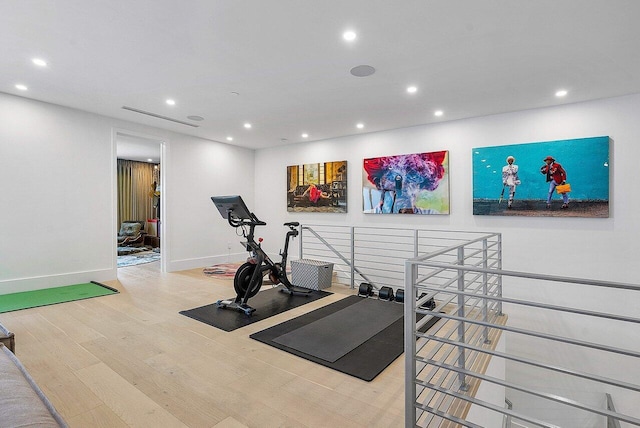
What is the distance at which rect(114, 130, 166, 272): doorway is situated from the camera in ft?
27.2

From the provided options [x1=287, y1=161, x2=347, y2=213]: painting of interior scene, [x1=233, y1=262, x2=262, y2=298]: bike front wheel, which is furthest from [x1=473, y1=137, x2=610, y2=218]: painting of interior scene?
[x1=233, y1=262, x2=262, y2=298]: bike front wheel

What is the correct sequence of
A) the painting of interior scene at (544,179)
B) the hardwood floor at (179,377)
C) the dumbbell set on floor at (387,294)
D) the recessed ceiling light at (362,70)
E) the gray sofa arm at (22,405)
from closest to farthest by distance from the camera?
the gray sofa arm at (22,405) → the hardwood floor at (179,377) → the recessed ceiling light at (362,70) → the painting of interior scene at (544,179) → the dumbbell set on floor at (387,294)

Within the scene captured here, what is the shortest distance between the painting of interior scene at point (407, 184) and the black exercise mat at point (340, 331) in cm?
190

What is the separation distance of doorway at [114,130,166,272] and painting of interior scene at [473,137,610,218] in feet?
23.1

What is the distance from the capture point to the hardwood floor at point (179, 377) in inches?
76.9

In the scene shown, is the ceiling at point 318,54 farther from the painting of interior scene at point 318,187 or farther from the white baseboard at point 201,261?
the white baseboard at point 201,261

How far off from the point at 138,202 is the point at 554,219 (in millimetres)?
Result: 10239

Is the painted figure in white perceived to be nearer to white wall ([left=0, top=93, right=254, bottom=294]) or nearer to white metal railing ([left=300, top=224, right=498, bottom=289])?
white metal railing ([left=300, top=224, right=498, bottom=289])

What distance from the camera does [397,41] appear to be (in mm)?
2764

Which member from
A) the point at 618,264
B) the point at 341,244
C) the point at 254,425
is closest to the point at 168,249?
the point at 341,244

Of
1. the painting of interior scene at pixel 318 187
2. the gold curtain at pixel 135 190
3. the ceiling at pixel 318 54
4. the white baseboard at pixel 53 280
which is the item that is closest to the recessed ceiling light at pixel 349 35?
the ceiling at pixel 318 54

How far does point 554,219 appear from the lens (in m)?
4.27

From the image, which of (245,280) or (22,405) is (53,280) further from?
(22,405)

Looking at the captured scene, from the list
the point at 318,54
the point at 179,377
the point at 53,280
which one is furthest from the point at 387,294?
the point at 53,280
